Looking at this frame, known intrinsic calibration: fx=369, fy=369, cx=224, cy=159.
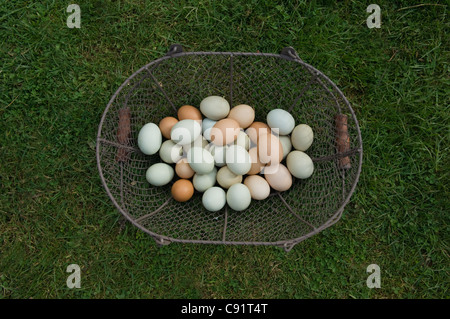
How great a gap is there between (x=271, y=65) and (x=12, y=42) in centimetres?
110

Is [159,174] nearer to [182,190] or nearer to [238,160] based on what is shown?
[182,190]

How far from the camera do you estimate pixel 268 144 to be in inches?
51.2

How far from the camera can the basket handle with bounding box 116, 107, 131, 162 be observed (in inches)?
52.2

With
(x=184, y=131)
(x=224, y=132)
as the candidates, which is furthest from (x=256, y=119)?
(x=184, y=131)

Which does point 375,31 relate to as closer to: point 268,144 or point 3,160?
point 268,144

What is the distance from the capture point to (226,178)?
1325 millimetres

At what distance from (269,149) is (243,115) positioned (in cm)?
17

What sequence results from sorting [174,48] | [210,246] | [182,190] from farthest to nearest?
[210,246]
[182,190]
[174,48]

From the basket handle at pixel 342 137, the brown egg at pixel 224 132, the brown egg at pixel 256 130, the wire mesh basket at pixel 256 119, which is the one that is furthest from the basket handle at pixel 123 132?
the basket handle at pixel 342 137

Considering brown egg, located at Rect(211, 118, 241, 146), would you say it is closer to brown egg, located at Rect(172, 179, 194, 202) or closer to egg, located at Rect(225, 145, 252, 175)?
egg, located at Rect(225, 145, 252, 175)

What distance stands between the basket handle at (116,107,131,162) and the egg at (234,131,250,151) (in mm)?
401

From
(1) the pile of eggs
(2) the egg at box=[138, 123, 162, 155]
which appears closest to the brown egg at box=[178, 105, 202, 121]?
(1) the pile of eggs
